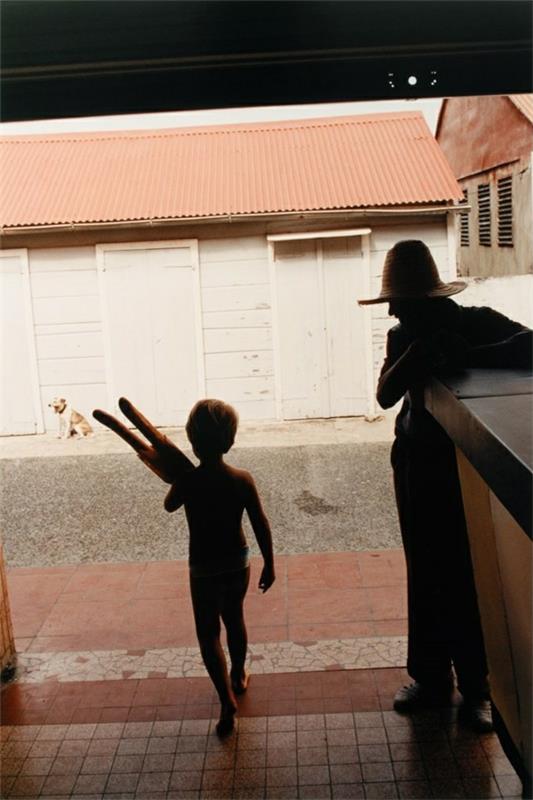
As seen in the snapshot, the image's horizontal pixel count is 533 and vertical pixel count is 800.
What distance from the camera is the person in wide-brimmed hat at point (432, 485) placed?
3209 millimetres

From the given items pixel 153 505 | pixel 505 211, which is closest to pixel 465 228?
pixel 505 211

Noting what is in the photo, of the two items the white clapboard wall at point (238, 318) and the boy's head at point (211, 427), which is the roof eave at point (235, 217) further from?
the boy's head at point (211, 427)

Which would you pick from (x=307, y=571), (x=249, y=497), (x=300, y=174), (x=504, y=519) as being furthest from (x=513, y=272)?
(x=504, y=519)

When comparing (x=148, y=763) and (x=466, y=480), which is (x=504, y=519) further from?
(x=148, y=763)

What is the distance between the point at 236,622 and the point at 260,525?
44 centimetres

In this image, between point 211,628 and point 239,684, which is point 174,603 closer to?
point 239,684

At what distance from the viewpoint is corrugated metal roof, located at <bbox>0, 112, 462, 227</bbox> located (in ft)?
34.2

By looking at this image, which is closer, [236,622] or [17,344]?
[236,622]

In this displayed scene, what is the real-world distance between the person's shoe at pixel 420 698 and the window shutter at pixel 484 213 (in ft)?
42.1

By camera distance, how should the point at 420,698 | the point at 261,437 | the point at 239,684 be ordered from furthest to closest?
the point at 261,437 → the point at 239,684 → the point at 420,698

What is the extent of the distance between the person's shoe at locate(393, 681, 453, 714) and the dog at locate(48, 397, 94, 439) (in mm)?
7678

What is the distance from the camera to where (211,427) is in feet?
10.9

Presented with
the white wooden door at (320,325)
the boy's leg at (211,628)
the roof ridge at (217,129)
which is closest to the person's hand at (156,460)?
the boy's leg at (211,628)

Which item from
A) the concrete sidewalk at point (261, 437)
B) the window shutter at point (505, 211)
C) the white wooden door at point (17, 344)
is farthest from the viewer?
the window shutter at point (505, 211)
